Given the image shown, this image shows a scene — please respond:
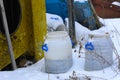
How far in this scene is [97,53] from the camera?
425 centimetres

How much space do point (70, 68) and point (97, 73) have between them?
37cm

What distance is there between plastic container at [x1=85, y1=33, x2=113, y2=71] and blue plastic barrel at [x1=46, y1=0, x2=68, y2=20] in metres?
2.60

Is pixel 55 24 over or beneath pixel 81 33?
over

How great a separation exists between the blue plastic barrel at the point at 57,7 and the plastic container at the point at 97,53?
2603 millimetres

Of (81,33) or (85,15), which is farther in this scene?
(85,15)

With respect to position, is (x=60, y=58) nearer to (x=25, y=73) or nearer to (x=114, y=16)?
(x=25, y=73)

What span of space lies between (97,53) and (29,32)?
1201 millimetres

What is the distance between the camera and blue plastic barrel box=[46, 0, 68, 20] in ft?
22.2

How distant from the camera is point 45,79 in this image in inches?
162

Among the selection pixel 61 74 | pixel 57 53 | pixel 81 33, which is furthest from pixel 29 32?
pixel 81 33

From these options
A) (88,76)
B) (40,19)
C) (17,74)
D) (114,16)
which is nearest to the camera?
(88,76)

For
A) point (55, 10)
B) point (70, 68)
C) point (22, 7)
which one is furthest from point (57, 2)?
point (70, 68)

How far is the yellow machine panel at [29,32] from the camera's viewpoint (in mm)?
4805

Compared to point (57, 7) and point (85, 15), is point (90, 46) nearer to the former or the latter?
point (85, 15)
